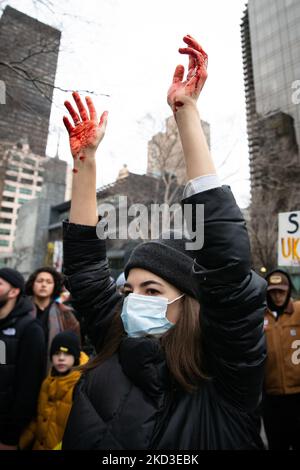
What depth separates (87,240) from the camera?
1510 millimetres

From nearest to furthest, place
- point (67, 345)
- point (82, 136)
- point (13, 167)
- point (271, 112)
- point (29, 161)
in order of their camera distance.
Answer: point (82, 136) → point (67, 345) → point (29, 161) → point (13, 167) → point (271, 112)

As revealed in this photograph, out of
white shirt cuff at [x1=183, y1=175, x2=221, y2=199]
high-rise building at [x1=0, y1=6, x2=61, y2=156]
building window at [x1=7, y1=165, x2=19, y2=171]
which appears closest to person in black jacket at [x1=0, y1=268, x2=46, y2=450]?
white shirt cuff at [x1=183, y1=175, x2=221, y2=199]

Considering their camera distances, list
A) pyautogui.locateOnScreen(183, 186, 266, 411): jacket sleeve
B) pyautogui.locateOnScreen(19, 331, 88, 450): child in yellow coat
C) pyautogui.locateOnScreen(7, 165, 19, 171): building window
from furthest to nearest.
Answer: pyautogui.locateOnScreen(7, 165, 19, 171): building window → pyautogui.locateOnScreen(19, 331, 88, 450): child in yellow coat → pyautogui.locateOnScreen(183, 186, 266, 411): jacket sleeve

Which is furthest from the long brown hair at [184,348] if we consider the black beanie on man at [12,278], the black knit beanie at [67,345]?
the black beanie on man at [12,278]

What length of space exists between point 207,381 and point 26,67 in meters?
4.20

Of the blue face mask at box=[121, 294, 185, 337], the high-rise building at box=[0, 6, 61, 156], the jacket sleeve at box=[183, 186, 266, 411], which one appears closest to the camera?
the jacket sleeve at box=[183, 186, 266, 411]

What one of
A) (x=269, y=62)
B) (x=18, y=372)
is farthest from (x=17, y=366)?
(x=269, y=62)

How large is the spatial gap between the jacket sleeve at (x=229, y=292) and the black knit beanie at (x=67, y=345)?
1964 millimetres

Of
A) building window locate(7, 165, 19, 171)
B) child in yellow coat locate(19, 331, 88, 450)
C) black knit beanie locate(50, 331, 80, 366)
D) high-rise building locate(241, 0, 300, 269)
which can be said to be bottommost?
child in yellow coat locate(19, 331, 88, 450)

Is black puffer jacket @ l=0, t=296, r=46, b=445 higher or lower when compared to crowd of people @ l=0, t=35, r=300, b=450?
lower

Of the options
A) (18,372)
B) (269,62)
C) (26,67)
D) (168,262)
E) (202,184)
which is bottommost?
(18,372)

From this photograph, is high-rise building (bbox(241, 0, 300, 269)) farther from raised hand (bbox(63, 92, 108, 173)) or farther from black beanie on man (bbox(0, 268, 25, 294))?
black beanie on man (bbox(0, 268, 25, 294))

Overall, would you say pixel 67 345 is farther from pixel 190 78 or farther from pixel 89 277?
pixel 190 78

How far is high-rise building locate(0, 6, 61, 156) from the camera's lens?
3.62 m
